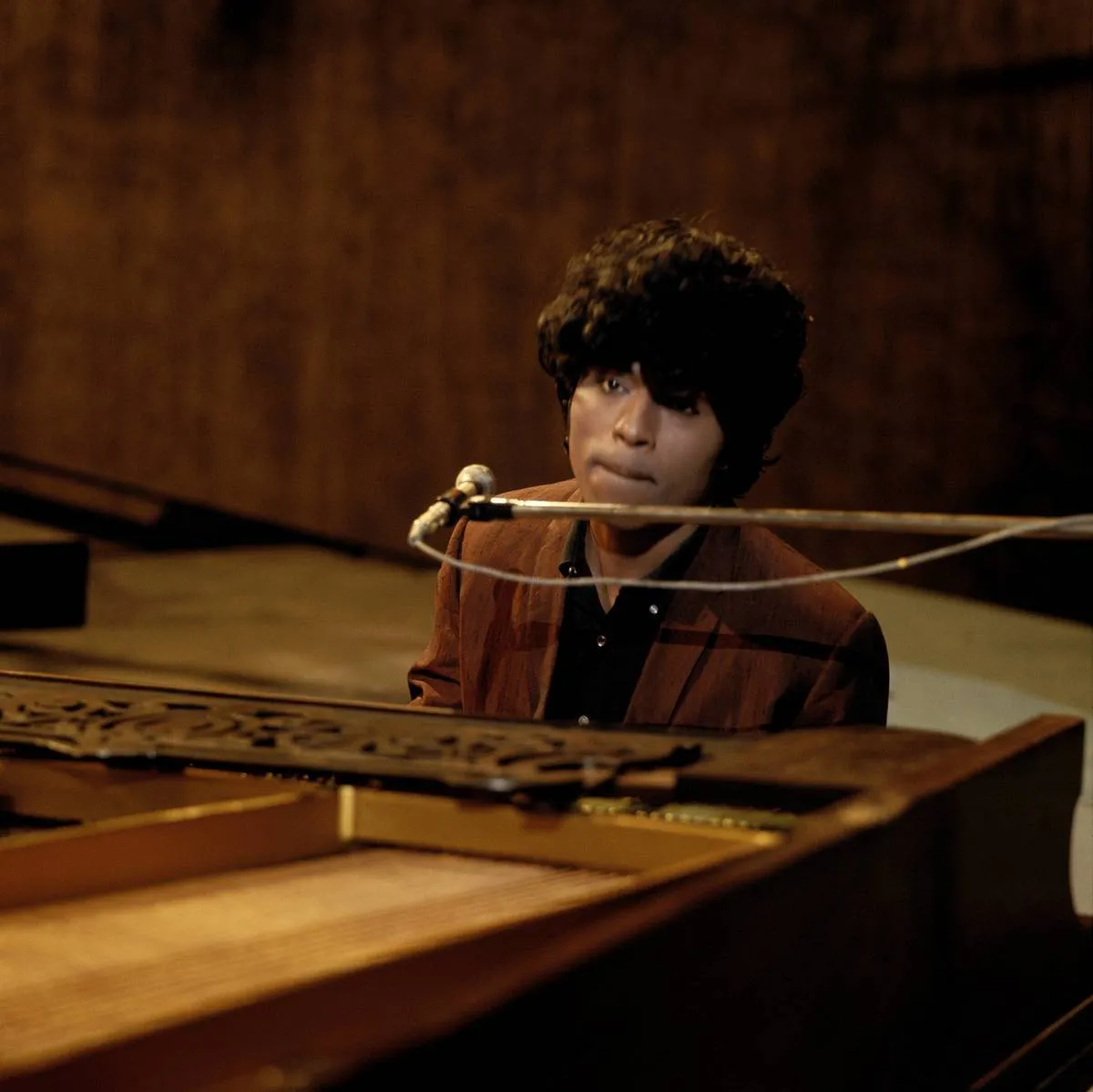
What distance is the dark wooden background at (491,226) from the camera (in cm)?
663

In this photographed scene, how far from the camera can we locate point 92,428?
823cm

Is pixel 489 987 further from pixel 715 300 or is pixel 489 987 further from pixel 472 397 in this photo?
pixel 472 397

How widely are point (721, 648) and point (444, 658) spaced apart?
43 centimetres

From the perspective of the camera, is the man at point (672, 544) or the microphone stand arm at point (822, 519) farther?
the man at point (672, 544)

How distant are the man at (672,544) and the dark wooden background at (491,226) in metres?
4.69

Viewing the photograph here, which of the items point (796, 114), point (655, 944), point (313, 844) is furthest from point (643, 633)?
point (796, 114)

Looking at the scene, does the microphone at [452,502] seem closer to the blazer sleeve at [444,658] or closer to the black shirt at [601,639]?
the black shirt at [601,639]

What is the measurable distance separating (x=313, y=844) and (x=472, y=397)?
249 inches

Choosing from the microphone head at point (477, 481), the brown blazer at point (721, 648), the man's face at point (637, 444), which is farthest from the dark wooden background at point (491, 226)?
the microphone head at point (477, 481)

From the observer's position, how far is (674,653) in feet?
6.54

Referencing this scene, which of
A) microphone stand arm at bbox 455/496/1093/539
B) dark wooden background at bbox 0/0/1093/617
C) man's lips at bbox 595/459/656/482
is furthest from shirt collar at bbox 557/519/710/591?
dark wooden background at bbox 0/0/1093/617

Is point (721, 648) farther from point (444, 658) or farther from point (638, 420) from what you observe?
point (444, 658)

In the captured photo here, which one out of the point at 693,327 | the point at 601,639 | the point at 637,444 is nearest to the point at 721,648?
the point at 601,639

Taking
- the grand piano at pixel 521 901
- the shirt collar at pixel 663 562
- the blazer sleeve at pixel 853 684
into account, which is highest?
the shirt collar at pixel 663 562
